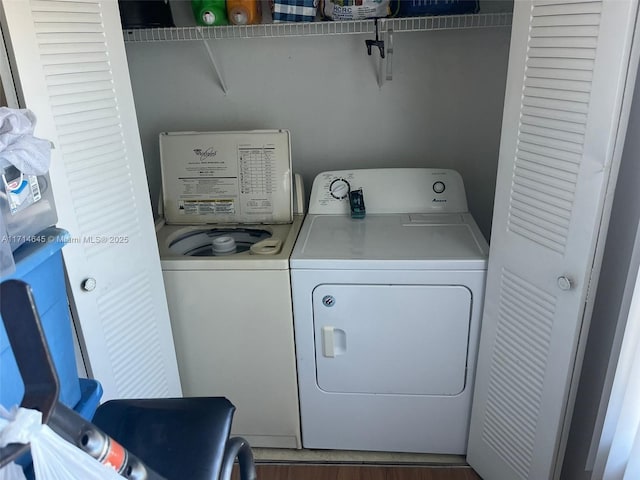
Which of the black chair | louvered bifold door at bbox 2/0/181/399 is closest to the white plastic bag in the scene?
the black chair

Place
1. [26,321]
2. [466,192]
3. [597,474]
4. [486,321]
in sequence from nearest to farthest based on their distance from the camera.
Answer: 1. [26,321]
2. [597,474]
3. [486,321]
4. [466,192]

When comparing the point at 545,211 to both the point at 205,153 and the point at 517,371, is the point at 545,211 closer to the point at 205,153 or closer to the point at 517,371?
the point at 517,371

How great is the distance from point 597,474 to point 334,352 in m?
0.96

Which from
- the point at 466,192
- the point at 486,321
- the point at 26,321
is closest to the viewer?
the point at 26,321

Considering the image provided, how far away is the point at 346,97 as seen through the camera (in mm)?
2414

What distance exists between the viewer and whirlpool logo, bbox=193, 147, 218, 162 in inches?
92.4

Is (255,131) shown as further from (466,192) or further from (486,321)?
(486,321)

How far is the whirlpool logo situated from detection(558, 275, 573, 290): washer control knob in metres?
1.56

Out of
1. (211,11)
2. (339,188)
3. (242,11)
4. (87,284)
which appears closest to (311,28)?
(242,11)

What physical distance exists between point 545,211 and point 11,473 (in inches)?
55.9

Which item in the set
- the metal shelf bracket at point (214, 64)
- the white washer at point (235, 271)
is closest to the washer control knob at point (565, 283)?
the white washer at point (235, 271)

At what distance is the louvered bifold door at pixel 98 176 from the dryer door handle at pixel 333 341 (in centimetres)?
63

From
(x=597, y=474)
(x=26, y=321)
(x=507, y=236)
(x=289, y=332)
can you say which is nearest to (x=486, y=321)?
(x=507, y=236)

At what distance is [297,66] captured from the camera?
2383mm
